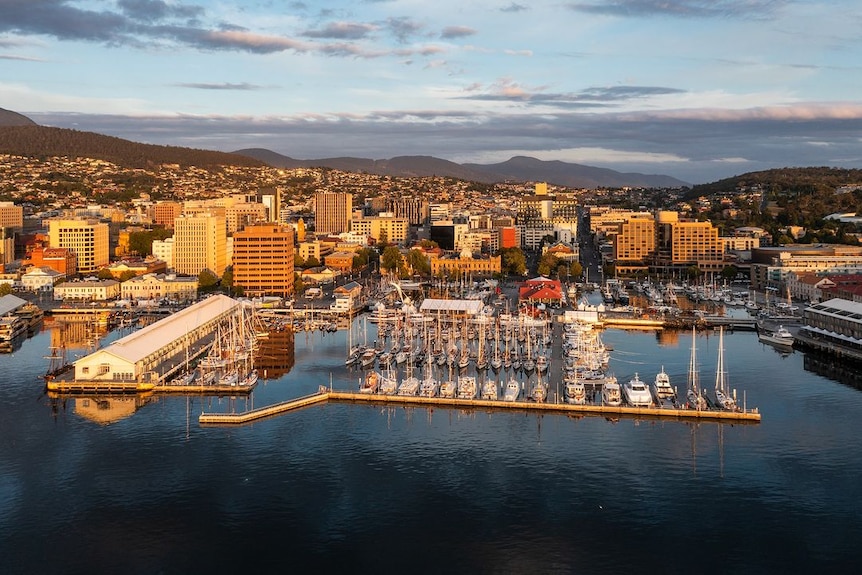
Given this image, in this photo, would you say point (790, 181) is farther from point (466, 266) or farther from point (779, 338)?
point (779, 338)

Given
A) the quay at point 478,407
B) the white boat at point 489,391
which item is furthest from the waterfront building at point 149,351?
the white boat at point 489,391

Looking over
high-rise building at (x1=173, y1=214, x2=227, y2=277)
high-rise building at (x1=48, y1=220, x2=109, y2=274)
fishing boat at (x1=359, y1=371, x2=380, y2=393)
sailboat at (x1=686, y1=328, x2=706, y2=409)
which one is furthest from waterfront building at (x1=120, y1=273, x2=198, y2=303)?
sailboat at (x1=686, y1=328, x2=706, y2=409)

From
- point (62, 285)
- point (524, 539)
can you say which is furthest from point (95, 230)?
point (524, 539)

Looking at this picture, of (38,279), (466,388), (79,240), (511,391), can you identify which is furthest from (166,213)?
(511,391)

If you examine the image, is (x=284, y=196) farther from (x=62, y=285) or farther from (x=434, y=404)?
(x=434, y=404)

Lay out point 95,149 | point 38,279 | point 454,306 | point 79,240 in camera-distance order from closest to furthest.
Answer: point 454,306
point 38,279
point 79,240
point 95,149

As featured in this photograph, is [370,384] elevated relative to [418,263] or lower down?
lower down

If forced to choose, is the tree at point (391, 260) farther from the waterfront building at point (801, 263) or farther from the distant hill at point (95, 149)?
the distant hill at point (95, 149)
